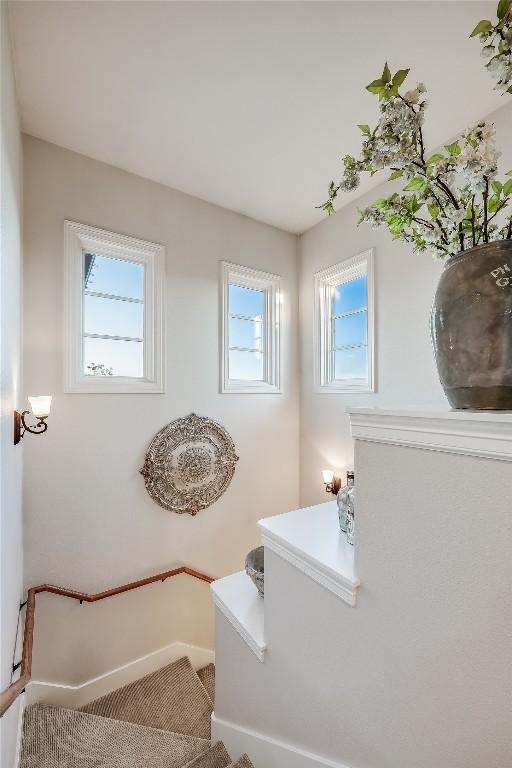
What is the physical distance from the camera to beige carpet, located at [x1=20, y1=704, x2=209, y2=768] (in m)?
1.86

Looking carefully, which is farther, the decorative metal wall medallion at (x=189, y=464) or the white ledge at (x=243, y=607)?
the decorative metal wall medallion at (x=189, y=464)

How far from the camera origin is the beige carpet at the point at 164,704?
232 cm

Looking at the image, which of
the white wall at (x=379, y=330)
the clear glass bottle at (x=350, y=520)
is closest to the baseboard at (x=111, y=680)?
the white wall at (x=379, y=330)

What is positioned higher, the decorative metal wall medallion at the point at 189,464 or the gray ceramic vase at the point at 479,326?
the gray ceramic vase at the point at 479,326

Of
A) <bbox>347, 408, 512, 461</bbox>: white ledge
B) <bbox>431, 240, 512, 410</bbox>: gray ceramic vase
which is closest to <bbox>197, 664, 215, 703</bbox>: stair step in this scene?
<bbox>347, 408, 512, 461</bbox>: white ledge

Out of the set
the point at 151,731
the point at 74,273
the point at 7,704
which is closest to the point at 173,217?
the point at 74,273

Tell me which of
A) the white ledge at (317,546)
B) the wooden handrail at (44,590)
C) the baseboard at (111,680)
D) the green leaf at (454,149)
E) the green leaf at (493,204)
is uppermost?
the green leaf at (454,149)

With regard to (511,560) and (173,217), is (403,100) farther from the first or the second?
(173,217)

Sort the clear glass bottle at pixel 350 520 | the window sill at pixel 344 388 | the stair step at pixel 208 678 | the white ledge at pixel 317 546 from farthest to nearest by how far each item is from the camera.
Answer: the window sill at pixel 344 388 < the stair step at pixel 208 678 < the clear glass bottle at pixel 350 520 < the white ledge at pixel 317 546

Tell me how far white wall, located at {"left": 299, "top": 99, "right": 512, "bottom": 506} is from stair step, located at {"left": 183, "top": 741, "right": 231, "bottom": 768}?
6.23ft

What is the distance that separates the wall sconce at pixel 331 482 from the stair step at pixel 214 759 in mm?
1787

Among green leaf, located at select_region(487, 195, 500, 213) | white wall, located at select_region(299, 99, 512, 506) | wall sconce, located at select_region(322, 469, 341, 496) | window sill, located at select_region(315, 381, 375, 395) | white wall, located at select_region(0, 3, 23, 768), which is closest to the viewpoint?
green leaf, located at select_region(487, 195, 500, 213)

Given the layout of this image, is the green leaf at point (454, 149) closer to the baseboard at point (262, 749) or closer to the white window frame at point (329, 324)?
the baseboard at point (262, 749)

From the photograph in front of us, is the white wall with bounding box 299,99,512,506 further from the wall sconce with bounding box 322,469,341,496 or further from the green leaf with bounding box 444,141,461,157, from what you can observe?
the green leaf with bounding box 444,141,461,157
